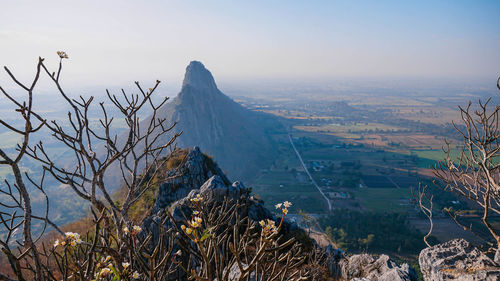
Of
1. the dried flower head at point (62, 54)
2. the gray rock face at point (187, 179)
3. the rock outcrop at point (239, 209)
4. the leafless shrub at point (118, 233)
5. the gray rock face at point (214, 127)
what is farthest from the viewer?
the gray rock face at point (214, 127)

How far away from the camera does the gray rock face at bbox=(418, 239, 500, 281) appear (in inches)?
171

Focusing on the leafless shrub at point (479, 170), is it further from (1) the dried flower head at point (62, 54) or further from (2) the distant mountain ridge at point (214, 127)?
(2) the distant mountain ridge at point (214, 127)

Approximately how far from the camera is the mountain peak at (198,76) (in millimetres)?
82188

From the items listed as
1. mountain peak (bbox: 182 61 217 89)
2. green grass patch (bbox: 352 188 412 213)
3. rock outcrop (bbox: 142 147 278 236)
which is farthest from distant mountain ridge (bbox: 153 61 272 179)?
rock outcrop (bbox: 142 147 278 236)

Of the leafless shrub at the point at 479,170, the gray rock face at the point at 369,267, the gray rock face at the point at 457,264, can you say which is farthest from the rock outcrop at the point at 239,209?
the leafless shrub at the point at 479,170

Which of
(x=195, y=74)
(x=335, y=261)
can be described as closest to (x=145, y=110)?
(x=195, y=74)

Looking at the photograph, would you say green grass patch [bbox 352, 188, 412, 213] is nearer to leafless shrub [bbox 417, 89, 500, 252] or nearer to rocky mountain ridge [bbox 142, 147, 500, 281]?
rocky mountain ridge [bbox 142, 147, 500, 281]

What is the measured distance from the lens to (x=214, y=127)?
2921 inches

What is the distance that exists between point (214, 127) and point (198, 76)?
20048mm

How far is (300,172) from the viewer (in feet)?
219

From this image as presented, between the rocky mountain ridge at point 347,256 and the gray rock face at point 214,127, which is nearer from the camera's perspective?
the rocky mountain ridge at point 347,256

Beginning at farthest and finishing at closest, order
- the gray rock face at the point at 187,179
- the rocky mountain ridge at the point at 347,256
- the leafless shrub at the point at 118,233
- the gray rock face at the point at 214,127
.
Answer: the gray rock face at the point at 214,127 → the gray rock face at the point at 187,179 → the rocky mountain ridge at the point at 347,256 → the leafless shrub at the point at 118,233

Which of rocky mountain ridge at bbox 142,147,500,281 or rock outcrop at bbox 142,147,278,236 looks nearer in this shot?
rocky mountain ridge at bbox 142,147,500,281

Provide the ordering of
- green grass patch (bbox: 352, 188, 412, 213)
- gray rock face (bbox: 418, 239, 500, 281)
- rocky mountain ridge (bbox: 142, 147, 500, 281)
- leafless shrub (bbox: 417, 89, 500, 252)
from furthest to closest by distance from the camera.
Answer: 1. green grass patch (bbox: 352, 188, 412, 213)
2. rocky mountain ridge (bbox: 142, 147, 500, 281)
3. leafless shrub (bbox: 417, 89, 500, 252)
4. gray rock face (bbox: 418, 239, 500, 281)
